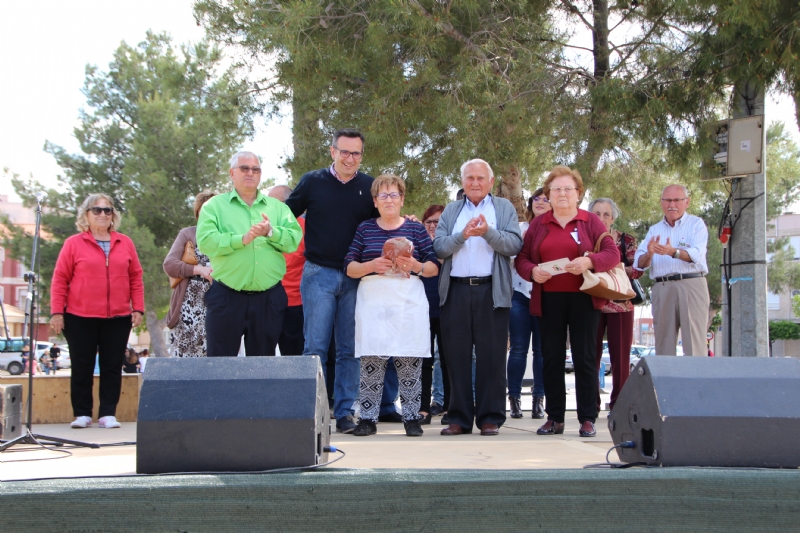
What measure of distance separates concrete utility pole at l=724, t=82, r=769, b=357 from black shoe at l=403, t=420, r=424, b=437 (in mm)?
3794

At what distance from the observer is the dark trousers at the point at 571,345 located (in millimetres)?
4852

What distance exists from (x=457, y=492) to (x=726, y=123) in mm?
5943

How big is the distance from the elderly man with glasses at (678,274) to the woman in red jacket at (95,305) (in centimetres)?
431

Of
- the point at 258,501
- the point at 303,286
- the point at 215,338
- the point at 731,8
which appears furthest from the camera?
the point at 731,8

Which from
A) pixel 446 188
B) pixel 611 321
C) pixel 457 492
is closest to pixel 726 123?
pixel 611 321

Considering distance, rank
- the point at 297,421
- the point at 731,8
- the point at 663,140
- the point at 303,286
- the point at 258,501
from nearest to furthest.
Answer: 1. the point at 258,501
2. the point at 297,421
3. the point at 303,286
4. the point at 731,8
5. the point at 663,140

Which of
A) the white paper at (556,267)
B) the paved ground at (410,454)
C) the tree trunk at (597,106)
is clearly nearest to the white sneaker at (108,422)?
the paved ground at (410,454)

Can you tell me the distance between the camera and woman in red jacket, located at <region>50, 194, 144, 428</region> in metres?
5.91

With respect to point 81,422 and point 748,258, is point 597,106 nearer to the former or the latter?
point 748,258

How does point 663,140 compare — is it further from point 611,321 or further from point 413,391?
point 413,391

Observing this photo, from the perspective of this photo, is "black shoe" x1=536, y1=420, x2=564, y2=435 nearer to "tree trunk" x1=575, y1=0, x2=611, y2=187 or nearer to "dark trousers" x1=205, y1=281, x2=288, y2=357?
"dark trousers" x1=205, y1=281, x2=288, y2=357

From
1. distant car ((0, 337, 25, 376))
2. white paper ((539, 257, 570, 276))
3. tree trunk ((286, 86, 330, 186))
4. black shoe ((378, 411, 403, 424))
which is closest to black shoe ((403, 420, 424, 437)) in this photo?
black shoe ((378, 411, 403, 424))

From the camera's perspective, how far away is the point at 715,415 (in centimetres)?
294

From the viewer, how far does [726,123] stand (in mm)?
7242
